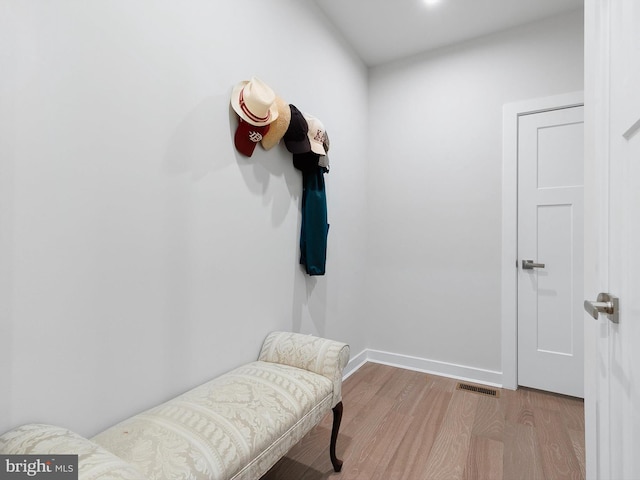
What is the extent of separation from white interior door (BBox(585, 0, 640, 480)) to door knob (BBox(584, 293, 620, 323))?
14 mm

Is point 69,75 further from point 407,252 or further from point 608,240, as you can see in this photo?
point 407,252

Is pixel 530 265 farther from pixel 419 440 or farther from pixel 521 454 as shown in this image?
pixel 419 440

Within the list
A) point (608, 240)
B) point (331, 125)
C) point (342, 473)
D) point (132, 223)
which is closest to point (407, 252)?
point (331, 125)

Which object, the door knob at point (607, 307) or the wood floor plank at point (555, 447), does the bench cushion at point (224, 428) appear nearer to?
the door knob at point (607, 307)

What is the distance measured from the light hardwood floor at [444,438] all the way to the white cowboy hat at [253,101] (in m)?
1.73

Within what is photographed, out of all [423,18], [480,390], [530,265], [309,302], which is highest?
[423,18]

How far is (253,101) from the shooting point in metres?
1.54

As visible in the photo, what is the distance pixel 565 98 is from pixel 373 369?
8.43 feet

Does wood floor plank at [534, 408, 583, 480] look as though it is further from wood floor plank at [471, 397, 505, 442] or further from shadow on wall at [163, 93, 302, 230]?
shadow on wall at [163, 93, 302, 230]

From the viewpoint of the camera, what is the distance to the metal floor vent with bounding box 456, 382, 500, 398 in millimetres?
2340

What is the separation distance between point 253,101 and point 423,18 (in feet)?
5.58

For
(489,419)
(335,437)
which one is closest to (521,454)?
(489,419)

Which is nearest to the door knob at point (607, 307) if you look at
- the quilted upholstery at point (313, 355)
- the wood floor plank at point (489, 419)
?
the quilted upholstery at point (313, 355)

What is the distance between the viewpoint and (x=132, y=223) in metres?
1.20
